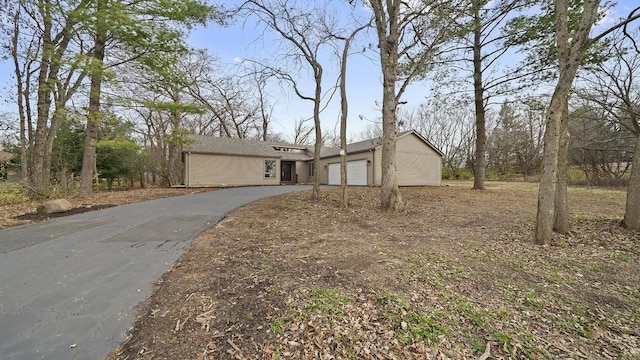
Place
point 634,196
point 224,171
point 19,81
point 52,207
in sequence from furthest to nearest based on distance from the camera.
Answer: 1. point 224,171
2. point 19,81
3. point 52,207
4. point 634,196

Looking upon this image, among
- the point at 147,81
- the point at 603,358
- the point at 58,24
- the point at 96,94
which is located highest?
the point at 58,24

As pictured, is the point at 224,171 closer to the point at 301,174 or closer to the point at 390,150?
the point at 301,174

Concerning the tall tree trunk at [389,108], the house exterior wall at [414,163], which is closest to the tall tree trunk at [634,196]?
the tall tree trunk at [389,108]

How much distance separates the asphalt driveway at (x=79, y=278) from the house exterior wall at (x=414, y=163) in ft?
46.9

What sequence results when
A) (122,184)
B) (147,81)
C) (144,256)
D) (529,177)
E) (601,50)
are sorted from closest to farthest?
(144,256), (601,50), (147,81), (122,184), (529,177)

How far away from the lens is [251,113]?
2664 cm

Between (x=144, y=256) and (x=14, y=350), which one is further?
(x=144, y=256)

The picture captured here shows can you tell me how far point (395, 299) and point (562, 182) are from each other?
4725 millimetres

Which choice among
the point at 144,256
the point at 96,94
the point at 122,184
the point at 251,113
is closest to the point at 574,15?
the point at 144,256

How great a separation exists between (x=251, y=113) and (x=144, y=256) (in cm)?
2453

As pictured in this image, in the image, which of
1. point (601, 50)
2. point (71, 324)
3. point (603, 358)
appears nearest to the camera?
point (603, 358)

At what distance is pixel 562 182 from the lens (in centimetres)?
496

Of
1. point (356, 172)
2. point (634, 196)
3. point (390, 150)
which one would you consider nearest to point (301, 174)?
point (356, 172)

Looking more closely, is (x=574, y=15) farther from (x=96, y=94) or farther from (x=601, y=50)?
(x=96, y=94)
